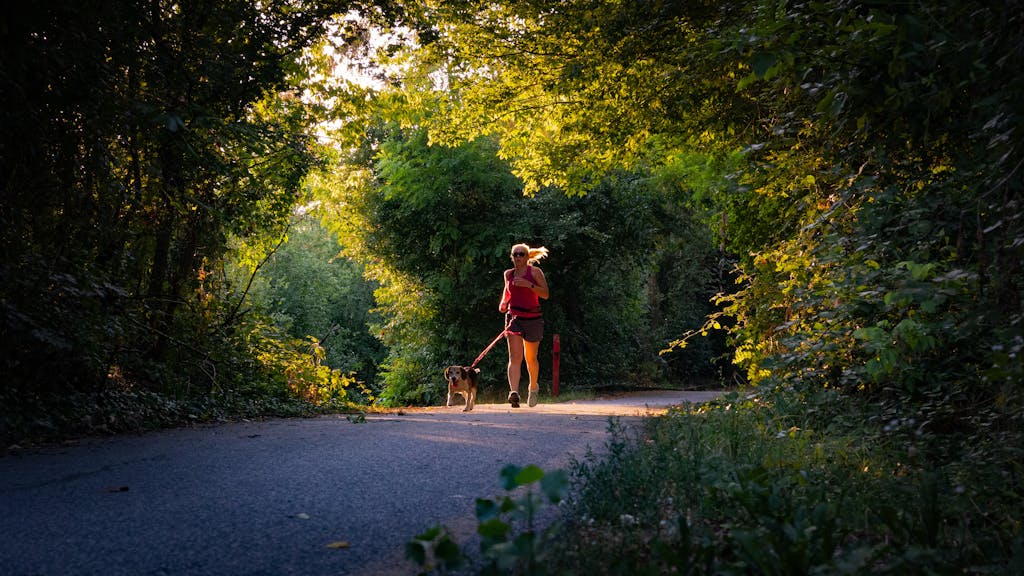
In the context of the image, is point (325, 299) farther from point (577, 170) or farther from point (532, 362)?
point (532, 362)

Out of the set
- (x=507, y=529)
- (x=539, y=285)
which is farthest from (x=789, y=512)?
(x=539, y=285)

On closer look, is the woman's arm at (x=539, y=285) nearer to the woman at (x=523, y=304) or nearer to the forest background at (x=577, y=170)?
the woman at (x=523, y=304)

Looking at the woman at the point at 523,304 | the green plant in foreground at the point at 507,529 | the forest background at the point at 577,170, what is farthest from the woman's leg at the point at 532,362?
the green plant in foreground at the point at 507,529

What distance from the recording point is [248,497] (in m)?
4.59

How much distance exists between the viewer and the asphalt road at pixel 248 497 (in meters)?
3.42

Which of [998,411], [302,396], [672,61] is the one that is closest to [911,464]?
[998,411]

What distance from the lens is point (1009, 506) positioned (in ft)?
14.0

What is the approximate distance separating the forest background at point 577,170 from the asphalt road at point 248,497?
1837 millimetres

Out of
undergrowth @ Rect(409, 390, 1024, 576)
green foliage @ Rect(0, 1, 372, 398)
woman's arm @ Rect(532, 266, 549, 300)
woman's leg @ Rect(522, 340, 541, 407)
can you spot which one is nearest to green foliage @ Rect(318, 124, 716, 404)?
woman's leg @ Rect(522, 340, 541, 407)

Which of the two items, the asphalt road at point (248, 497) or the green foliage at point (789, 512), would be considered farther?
the asphalt road at point (248, 497)

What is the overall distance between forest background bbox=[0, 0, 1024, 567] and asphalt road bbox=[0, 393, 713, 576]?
184cm

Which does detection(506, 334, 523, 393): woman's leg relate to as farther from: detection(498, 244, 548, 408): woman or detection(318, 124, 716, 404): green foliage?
detection(318, 124, 716, 404): green foliage

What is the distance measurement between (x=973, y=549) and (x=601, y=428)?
5215mm

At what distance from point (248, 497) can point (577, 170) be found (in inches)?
433
